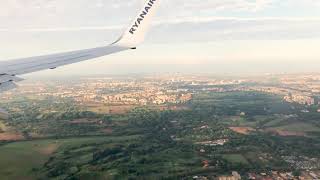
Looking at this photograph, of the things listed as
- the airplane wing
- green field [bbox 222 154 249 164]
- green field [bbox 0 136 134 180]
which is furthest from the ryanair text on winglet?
green field [bbox 222 154 249 164]

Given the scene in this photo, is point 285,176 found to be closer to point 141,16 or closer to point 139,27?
point 139,27

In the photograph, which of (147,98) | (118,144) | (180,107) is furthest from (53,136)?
(147,98)

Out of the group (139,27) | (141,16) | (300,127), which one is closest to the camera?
(141,16)

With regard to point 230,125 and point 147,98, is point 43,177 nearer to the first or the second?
point 230,125

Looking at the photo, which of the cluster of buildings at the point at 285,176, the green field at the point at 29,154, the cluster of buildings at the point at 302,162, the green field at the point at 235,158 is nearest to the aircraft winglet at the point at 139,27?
the green field at the point at 29,154

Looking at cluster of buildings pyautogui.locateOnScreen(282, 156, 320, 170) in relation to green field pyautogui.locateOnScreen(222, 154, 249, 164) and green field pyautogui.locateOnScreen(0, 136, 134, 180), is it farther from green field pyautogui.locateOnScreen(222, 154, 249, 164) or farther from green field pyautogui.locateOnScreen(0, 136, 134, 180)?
green field pyautogui.locateOnScreen(0, 136, 134, 180)

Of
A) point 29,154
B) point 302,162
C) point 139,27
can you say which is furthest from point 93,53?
point 302,162

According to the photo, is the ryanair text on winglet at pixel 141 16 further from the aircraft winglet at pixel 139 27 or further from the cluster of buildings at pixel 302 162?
the cluster of buildings at pixel 302 162
